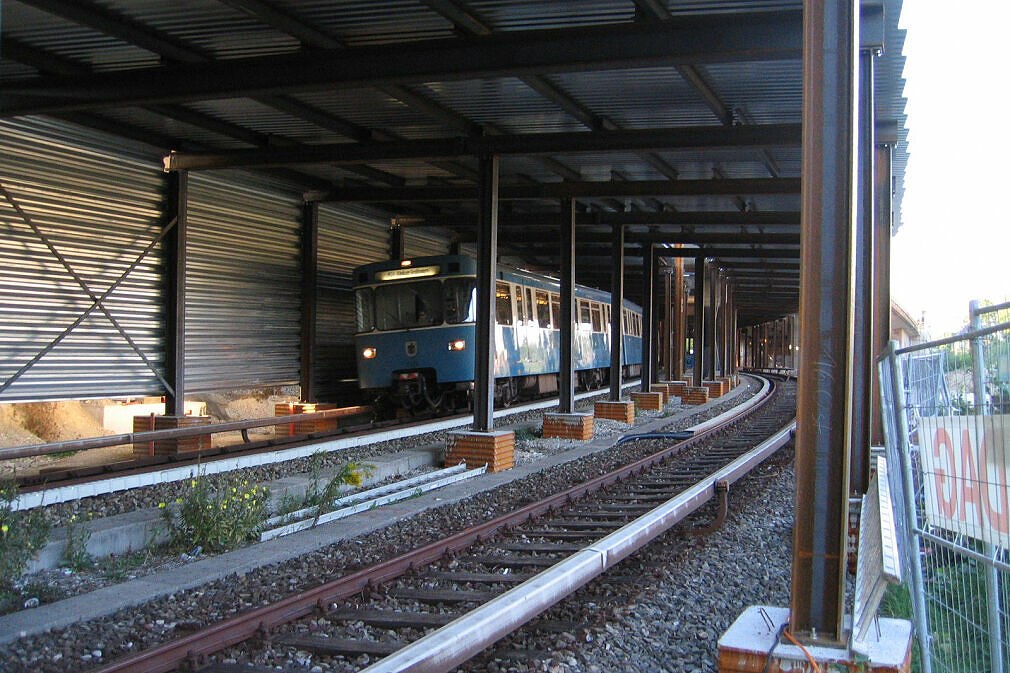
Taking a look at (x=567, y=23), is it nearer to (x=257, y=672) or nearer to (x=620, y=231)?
(x=257, y=672)

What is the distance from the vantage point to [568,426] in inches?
557

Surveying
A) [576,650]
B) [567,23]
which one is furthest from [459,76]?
[576,650]

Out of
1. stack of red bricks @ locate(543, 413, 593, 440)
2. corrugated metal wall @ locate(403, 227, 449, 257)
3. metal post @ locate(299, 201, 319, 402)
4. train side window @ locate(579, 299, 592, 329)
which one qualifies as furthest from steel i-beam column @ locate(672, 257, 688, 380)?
metal post @ locate(299, 201, 319, 402)

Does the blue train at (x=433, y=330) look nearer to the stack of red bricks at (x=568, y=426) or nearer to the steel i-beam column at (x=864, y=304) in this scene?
the stack of red bricks at (x=568, y=426)

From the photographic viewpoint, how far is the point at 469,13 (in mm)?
7934

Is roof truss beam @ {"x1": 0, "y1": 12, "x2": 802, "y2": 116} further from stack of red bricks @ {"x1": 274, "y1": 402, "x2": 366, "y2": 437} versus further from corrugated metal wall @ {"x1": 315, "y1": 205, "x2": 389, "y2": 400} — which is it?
corrugated metal wall @ {"x1": 315, "y1": 205, "x2": 389, "y2": 400}

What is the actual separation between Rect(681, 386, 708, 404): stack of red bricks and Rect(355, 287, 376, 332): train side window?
502 inches

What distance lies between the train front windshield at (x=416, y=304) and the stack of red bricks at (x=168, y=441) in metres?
3.93

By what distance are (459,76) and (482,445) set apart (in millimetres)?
4862

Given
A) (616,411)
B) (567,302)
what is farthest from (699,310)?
(567,302)

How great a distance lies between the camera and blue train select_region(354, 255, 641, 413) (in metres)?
14.6

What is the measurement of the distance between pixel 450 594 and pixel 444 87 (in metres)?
6.76

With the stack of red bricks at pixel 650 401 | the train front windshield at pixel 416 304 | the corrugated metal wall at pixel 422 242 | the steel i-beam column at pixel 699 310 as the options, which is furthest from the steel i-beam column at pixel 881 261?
the steel i-beam column at pixel 699 310

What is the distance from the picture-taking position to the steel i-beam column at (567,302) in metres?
14.3
